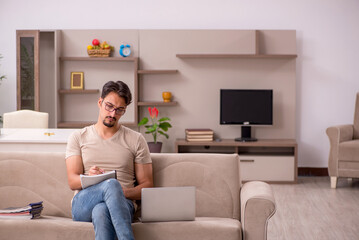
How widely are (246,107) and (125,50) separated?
A: 1.67 metres

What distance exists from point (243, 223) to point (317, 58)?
14.3 feet

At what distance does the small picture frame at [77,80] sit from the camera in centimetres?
646

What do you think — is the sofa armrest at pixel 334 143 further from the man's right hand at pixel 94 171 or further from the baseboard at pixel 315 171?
the man's right hand at pixel 94 171

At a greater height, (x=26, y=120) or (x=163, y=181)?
(x=26, y=120)

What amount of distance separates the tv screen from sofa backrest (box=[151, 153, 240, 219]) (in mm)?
3246

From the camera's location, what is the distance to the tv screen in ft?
20.7

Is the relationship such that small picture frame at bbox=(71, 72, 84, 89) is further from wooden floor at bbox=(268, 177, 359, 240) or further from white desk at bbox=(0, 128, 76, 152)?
wooden floor at bbox=(268, 177, 359, 240)

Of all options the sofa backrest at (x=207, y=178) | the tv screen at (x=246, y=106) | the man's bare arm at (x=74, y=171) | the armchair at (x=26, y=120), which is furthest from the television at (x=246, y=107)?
the man's bare arm at (x=74, y=171)

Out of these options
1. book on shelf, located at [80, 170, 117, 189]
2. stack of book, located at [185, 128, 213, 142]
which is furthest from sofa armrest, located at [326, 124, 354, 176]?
book on shelf, located at [80, 170, 117, 189]

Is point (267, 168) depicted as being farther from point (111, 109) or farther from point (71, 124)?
point (111, 109)

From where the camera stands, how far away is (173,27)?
6.65 meters

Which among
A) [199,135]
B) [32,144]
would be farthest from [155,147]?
[32,144]

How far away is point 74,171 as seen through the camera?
2900 millimetres

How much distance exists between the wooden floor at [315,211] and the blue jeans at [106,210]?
1666 millimetres
